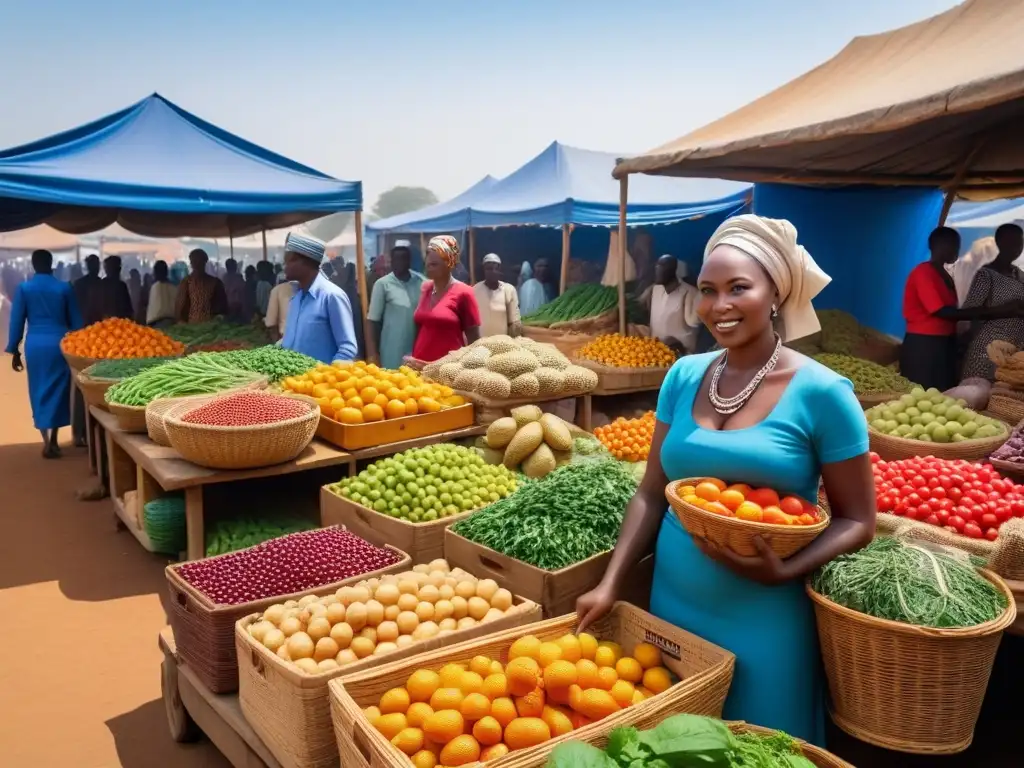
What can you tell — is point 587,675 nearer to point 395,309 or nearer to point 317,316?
point 317,316

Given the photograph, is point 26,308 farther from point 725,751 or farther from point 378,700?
point 725,751

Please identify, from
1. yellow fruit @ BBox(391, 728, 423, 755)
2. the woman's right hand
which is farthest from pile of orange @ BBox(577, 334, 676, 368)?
yellow fruit @ BBox(391, 728, 423, 755)

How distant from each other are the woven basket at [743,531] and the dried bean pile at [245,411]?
275 cm

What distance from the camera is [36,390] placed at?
837cm

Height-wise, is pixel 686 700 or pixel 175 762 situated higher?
pixel 686 700

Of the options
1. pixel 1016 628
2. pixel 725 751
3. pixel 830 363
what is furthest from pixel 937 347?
pixel 725 751

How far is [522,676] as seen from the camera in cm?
205

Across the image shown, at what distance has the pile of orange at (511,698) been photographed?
1.92m

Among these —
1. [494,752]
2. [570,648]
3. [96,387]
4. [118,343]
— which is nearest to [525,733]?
[494,752]

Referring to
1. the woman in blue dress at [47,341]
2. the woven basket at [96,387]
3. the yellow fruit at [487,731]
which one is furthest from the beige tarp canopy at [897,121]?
the woman in blue dress at [47,341]

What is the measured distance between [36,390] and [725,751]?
8779 millimetres

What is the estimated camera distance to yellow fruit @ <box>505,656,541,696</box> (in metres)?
2.05

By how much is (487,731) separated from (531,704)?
0.16m

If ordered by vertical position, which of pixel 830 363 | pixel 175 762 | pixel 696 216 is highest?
pixel 696 216
